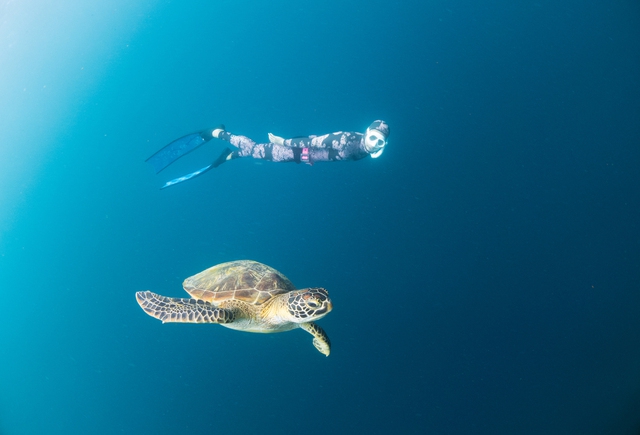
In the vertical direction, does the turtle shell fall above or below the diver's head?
below

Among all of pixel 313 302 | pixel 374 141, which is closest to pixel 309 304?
pixel 313 302

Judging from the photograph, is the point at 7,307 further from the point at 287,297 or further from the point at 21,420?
the point at 287,297

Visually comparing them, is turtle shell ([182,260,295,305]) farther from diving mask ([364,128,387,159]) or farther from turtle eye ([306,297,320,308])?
diving mask ([364,128,387,159])

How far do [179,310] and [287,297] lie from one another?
96 cm

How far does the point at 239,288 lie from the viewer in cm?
348

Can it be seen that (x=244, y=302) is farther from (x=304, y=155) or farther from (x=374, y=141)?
(x=304, y=155)

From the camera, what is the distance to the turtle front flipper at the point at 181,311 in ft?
9.43

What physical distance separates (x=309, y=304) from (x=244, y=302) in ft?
2.94

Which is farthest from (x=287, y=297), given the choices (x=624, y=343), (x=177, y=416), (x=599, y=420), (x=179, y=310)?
(x=624, y=343)

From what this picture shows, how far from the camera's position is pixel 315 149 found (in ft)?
21.8

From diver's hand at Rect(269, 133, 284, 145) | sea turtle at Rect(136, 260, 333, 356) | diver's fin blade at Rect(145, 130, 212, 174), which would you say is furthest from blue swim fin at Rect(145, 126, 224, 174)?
sea turtle at Rect(136, 260, 333, 356)

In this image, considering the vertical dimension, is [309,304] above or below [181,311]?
above

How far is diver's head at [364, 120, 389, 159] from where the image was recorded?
5.70 metres

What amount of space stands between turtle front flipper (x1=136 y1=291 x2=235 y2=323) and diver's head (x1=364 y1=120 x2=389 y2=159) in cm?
382
